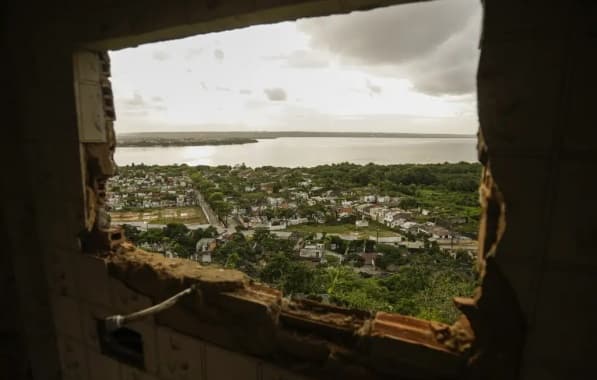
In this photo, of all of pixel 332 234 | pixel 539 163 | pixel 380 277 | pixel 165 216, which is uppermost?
pixel 539 163

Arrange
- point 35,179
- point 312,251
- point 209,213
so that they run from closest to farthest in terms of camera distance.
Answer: point 35,179, point 312,251, point 209,213

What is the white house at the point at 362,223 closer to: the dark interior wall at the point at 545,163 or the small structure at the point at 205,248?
the small structure at the point at 205,248

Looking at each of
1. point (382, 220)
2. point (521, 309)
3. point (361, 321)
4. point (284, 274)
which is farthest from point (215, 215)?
point (521, 309)

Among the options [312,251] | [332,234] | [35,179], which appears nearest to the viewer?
[35,179]

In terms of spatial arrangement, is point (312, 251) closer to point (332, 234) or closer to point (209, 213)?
point (332, 234)

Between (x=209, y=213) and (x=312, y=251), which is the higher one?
(x=209, y=213)

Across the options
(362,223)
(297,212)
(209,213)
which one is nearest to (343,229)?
(362,223)

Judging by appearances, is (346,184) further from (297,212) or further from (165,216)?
(165,216)

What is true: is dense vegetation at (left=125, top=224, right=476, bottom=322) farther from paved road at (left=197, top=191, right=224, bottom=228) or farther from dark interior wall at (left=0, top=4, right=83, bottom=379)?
dark interior wall at (left=0, top=4, right=83, bottom=379)

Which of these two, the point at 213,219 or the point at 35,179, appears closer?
the point at 35,179
